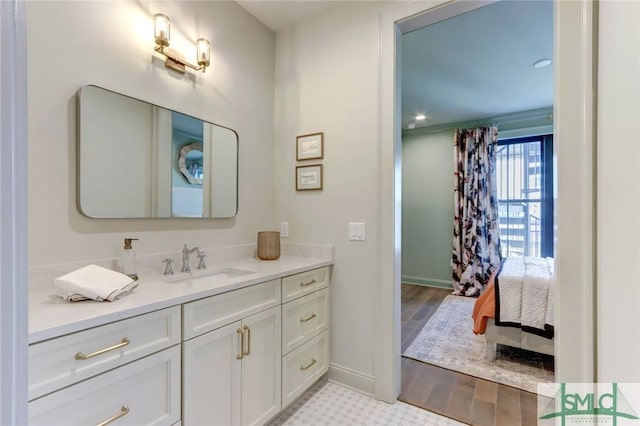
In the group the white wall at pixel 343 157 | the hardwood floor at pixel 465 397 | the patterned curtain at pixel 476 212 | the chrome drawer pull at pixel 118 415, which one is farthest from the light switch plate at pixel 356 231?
the patterned curtain at pixel 476 212

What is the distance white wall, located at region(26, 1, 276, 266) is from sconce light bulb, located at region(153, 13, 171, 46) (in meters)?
0.07

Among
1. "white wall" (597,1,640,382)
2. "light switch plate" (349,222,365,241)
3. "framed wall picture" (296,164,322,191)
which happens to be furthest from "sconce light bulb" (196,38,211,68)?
"white wall" (597,1,640,382)

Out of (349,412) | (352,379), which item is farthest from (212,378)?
(352,379)

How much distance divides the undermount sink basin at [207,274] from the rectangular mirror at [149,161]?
0.36m

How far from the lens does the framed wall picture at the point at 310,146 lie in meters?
2.25

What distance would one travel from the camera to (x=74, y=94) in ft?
4.51

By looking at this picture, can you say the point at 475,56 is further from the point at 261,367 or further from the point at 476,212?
the point at 261,367

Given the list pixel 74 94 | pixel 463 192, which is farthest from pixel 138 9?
pixel 463 192

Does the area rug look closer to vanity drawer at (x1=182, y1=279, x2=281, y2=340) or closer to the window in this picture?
vanity drawer at (x1=182, y1=279, x2=281, y2=340)

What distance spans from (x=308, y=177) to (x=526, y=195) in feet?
12.6

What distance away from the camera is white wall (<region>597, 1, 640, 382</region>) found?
1.72ft

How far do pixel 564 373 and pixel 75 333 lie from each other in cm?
143

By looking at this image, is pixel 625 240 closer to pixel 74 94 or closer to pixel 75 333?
pixel 75 333

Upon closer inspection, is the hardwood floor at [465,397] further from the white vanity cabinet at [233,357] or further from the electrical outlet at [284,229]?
the electrical outlet at [284,229]
